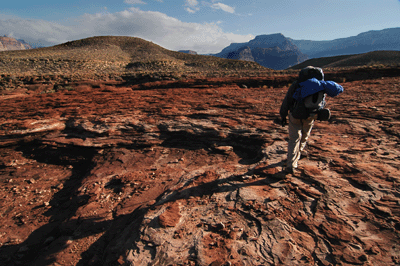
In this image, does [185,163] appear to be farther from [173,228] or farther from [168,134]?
[173,228]

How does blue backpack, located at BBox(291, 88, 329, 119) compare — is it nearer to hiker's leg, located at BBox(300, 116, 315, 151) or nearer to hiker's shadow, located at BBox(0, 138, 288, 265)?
hiker's leg, located at BBox(300, 116, 315, 151)

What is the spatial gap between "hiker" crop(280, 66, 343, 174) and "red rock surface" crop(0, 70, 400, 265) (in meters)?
0.58

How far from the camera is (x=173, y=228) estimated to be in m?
2.61

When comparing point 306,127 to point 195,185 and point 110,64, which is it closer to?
point 195,185

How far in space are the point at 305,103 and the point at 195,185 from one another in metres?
2.35

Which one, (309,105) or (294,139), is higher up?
(309,105)

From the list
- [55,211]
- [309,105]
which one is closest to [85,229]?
[55,211]

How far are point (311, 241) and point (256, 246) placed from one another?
632 mm

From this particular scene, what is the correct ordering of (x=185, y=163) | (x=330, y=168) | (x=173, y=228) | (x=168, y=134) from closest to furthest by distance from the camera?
1. (x=173, y=228)
2. (x=330, y=168)
3. (x=185, y=163)
4. (x=168, y=134)

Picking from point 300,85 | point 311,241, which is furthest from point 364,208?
point 300,85

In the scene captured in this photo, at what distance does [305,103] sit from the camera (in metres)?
3.03

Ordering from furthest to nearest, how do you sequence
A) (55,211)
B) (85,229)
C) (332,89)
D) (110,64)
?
(110,64) → (55,211) → (85,229) → (332,89)

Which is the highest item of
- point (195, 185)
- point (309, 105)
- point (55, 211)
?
point (309, 105)

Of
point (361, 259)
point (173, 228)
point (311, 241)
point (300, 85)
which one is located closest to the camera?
point (361, 259)
